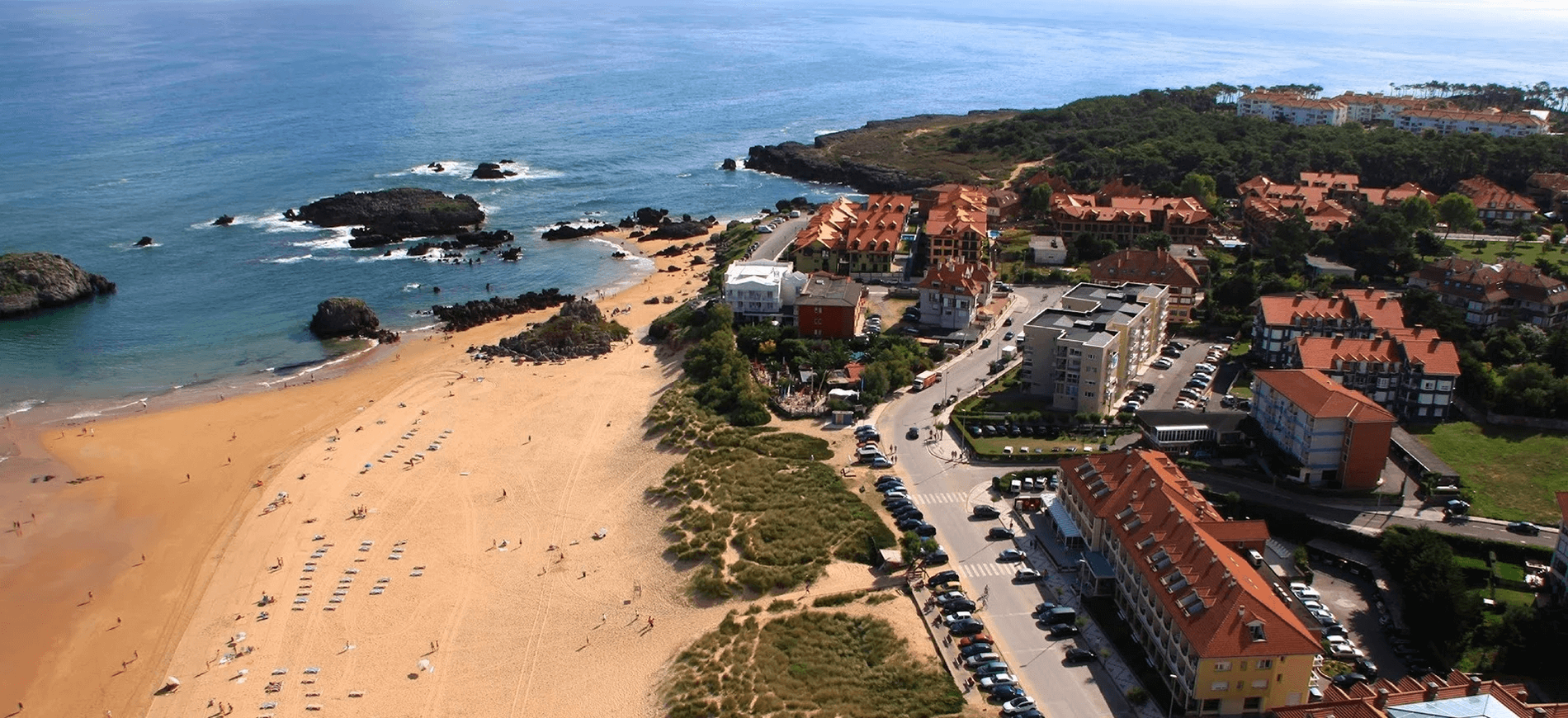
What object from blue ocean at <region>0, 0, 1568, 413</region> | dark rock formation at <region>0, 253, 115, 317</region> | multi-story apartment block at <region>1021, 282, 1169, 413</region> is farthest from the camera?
dark rock formation at <region>0, 253, 115, 317</region>

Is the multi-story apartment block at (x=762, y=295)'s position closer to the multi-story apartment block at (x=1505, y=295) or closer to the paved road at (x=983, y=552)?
the paved road at (x=983, y=552)

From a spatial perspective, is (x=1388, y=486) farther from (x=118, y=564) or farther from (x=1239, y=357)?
(x=118, y=564)

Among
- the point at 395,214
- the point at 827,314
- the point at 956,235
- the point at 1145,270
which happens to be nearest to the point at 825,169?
the point at 395,214

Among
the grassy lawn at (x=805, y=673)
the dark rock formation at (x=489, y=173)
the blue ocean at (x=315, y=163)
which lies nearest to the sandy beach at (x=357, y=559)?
the grassy lawn at (x=805, y=673)

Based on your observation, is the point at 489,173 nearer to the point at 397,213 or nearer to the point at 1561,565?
the point at 397,213

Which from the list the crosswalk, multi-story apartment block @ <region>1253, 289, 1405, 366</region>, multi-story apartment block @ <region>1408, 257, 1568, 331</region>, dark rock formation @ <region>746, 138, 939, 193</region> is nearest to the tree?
multi-story apartment block @ <region>1408, 257, 1568, 331</region>

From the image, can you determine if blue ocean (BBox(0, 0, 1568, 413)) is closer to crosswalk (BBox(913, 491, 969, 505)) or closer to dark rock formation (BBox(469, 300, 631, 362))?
dark rock formation (BBox(469, 300, 631, 362))
